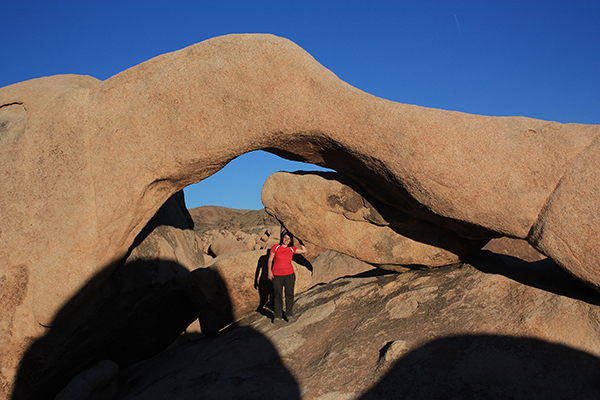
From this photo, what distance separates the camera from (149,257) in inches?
184

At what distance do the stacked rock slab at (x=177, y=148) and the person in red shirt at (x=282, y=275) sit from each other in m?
1.22

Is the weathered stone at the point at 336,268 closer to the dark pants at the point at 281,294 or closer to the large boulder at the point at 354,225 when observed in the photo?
the dark pants at the point at 281,294

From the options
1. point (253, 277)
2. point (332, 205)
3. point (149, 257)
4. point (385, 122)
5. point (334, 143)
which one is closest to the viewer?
point (385, 122)

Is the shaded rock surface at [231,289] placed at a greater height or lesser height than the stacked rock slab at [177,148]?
lesser

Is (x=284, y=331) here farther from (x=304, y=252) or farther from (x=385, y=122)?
(x=385, y=122)

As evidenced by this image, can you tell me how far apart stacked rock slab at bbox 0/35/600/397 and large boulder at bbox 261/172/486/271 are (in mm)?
276

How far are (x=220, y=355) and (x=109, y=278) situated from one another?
4.87 feet

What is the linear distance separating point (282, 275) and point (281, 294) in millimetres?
228

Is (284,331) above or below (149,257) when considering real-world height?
below

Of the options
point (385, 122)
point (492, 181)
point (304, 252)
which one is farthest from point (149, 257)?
point (492, 181)

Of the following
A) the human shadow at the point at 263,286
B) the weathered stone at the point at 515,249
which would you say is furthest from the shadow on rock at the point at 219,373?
the weathered stone at the point at 515,249

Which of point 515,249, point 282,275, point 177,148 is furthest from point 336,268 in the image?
point 177,148

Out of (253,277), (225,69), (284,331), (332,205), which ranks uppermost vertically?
(225,69)

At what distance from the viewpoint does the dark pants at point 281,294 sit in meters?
4.54
